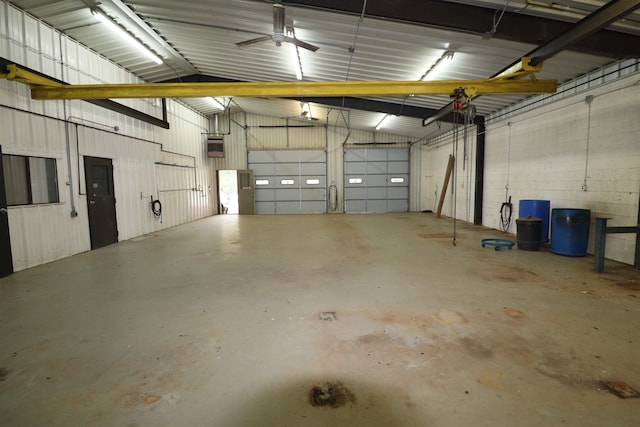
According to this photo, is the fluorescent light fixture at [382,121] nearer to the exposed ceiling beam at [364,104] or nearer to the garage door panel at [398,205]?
the exposed ceiling beam at [364,104]

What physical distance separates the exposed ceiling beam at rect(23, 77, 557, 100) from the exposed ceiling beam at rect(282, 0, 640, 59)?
984mm

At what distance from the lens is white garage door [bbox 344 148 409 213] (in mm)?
15648

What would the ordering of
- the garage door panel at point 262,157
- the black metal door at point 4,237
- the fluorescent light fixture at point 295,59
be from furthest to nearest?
the garage door panel at point 262,157 < the fluorescent light fixture at point 295,59 < the black metal door at point 4,237

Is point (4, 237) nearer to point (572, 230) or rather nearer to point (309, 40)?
point (309, 40)

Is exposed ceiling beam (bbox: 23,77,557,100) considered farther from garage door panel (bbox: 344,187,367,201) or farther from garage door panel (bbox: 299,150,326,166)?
garage door panel (bbox: 344,187,367,201)

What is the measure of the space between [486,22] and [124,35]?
6.87 m

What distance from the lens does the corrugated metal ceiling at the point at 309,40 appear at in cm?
538

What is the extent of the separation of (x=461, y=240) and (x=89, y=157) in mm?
9191

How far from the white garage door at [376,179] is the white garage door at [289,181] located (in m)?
1.32

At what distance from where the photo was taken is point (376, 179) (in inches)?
620

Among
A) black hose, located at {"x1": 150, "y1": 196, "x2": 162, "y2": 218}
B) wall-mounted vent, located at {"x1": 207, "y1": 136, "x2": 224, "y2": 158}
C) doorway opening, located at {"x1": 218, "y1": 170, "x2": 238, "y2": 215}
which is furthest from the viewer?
doorway opening, located at {"x1": 218, "y1": 170, "x2": 238, "y2": 215}

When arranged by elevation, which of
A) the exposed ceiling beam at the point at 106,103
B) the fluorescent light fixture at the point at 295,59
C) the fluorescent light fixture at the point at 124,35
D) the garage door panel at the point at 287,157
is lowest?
the garage door panel at the point at 287,157

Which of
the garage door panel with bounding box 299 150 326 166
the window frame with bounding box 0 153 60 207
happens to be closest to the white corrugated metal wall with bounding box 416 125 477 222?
the garage door panel with bounding box 299 150 326 166

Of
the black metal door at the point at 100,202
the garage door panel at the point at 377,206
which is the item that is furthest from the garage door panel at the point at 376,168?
the black metal door at the point at 100,202
